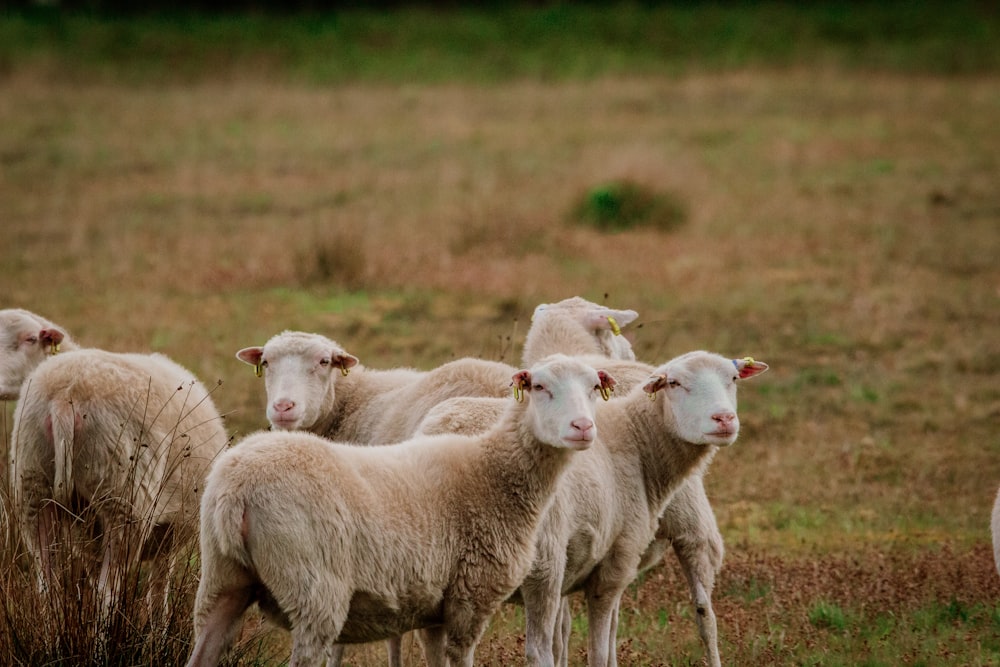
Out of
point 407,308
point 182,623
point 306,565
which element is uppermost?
point 306,565

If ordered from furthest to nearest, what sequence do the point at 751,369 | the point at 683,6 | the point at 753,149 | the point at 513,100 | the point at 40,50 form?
the point at 683,6 → the point at 40,50 → the point at 513,100 → the point at 753,149 → the point at 751,369

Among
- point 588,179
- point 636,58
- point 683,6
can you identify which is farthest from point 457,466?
point 683,6

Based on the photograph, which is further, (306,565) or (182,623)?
(182,623)

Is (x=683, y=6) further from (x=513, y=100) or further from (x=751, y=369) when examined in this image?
(x=751, y=369)

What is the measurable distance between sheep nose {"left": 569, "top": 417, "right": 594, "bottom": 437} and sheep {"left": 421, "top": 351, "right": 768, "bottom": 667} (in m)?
0.54

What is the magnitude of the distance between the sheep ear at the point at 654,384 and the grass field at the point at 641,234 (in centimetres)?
148

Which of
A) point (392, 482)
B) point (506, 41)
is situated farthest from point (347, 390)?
point (506, 41)

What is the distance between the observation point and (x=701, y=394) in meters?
6.82

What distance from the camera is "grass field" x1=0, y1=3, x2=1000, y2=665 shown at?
8.95 metres

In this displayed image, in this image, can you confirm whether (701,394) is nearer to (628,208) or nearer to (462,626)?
(462,626)

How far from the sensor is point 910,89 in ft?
109

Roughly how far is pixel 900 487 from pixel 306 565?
6.43 metres

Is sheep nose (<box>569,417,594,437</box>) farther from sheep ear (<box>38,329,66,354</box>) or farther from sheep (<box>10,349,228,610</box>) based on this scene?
sheep ear (<box>38,329,66,354</box>)

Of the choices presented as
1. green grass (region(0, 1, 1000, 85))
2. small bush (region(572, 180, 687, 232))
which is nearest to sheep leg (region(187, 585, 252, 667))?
small bush (region(572, 180, 687, 232))
